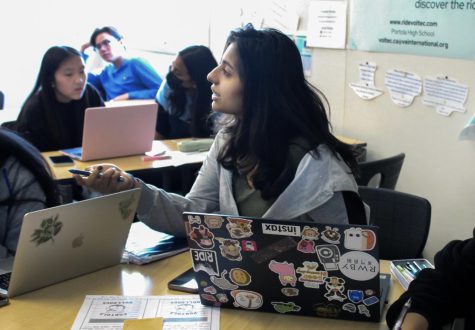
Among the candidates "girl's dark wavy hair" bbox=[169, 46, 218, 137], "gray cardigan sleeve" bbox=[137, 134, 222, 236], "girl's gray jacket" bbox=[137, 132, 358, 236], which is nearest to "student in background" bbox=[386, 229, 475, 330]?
"girl's gray jacket" bbox=[137, 132, 358, 236]

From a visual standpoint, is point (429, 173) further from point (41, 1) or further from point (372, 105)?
point (41, 1)

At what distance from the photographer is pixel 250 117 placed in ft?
5.74

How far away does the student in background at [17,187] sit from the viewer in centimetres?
169

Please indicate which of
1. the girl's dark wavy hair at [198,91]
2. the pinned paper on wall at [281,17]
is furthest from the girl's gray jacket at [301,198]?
the pinned paper on wall at [281,17]

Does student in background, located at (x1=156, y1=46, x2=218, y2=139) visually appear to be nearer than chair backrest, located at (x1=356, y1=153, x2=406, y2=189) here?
No

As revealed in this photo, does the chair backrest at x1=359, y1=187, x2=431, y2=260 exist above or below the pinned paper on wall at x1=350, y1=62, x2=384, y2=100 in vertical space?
below

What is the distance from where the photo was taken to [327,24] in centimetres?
375

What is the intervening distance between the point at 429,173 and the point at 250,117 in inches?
72.2

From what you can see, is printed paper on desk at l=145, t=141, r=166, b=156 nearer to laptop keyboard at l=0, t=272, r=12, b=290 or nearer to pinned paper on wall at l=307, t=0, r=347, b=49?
pinned paper on wall at l=307, t=0, r=347, b=49

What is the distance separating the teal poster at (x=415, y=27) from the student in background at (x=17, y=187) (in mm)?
2162

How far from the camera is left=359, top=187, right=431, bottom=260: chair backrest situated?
212 centimetres

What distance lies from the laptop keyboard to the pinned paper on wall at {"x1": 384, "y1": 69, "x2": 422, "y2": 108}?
2.35 meters

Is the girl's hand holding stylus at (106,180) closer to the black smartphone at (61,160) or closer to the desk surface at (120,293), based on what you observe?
the desk surface at (120,293)

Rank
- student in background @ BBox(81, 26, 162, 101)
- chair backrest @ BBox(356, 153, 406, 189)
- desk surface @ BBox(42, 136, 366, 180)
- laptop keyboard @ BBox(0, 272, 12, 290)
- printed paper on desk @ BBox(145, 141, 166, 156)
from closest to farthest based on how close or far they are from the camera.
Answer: laptop keyboard @ BBox(0, 272, 12, 290) < chair backrest @ BBox(356, 153, 406, 189) < desk surface @ BBox(42, 136, 366, 180) < printed paper on desk @ BBox(145, 141, 166, 156) < student in background @ BBox(81, 26, 162, 101)
